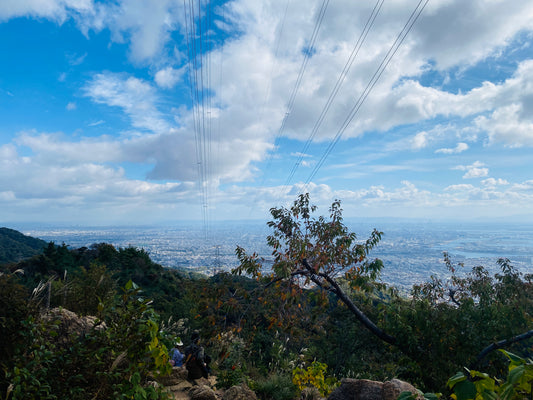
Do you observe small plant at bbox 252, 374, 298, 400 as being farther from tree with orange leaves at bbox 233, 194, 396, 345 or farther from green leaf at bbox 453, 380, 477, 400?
green leaf at bbox 453, 380, 477, 400

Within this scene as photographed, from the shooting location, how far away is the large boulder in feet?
14.5

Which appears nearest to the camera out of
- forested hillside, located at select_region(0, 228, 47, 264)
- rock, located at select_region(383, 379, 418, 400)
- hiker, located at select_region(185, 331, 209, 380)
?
rock, located at select_region(383, 379, 418, 400)

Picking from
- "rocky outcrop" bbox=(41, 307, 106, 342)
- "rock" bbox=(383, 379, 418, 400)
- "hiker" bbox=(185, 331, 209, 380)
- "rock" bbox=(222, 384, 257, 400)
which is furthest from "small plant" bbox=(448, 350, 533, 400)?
"hiker" bbox=(185, 331, 209, 380)

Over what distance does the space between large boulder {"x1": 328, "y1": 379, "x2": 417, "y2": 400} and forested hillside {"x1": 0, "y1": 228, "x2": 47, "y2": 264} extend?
4565 cm

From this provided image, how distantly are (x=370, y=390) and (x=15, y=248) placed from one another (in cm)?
7124

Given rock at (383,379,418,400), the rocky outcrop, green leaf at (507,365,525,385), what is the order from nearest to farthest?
1. green leaf at (507,365,525,385)
2. the rocky outcrop
3. rock at (383,379,418,400)

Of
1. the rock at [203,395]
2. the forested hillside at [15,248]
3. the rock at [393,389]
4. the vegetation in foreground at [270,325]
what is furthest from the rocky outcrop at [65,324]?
the forested hillside at [15,248]

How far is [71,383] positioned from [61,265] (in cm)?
2778

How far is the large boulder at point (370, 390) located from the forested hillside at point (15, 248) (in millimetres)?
45655

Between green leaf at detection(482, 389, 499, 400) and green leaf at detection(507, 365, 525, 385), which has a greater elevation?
green leaf at detection(507, 365, 525, 385)

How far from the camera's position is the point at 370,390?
4625 millimetres

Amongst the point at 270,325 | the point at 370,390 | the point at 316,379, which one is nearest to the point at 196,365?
the point at 270,325

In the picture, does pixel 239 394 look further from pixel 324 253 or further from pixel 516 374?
pixel 516 374

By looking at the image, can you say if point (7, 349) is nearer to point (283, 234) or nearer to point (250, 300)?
point (250, 300)
